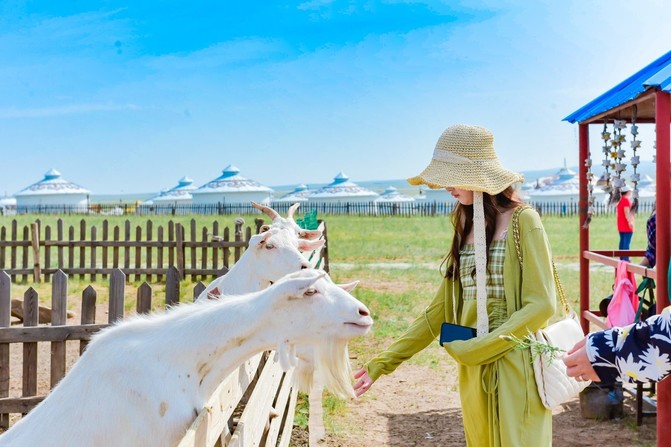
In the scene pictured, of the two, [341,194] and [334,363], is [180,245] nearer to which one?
[334,363]

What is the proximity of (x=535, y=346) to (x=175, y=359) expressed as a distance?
1.37 m

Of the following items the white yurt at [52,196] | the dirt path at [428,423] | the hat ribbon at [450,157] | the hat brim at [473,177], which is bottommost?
the dirt path at [428,423]

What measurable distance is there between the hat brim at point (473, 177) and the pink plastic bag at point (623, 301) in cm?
357

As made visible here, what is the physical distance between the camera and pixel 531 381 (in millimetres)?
2727

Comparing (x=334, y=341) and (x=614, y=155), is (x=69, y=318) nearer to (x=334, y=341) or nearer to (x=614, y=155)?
(x=614, y=155)

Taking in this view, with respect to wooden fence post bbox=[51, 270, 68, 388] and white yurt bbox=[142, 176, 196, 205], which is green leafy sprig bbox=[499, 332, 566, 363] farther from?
white yurt bbox=[142, 176, 196, 205]

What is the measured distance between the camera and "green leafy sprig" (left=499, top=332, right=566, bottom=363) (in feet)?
7.96

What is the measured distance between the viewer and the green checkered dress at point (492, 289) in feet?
9.31

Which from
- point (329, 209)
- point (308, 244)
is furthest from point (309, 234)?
point (329, 209)

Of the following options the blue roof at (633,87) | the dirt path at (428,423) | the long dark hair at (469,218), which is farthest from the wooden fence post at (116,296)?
the blue roof at (633,87)

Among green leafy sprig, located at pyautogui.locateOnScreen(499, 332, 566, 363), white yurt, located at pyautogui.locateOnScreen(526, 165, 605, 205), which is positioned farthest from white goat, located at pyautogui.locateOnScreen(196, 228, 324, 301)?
white yurt, located at pyautogui.locateOnScreen(526, 165, 605, 205)

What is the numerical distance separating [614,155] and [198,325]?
17.2ft

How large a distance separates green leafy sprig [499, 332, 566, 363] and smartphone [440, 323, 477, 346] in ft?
0.62

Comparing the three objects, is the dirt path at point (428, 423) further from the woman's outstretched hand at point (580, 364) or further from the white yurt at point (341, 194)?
the white yurt at point (341, 194)
